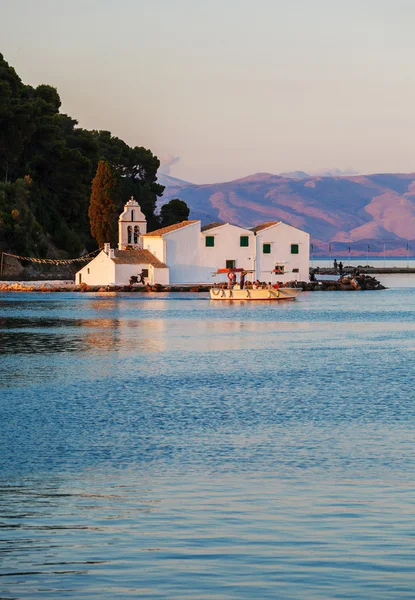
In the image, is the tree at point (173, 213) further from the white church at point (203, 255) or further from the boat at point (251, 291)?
the boat at point (251, 291)

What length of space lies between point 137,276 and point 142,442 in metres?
72.9

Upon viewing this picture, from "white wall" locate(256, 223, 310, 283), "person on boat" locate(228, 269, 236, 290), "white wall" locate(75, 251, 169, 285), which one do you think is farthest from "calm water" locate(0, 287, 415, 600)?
"white wall" locate(256, 223, 310, 283)

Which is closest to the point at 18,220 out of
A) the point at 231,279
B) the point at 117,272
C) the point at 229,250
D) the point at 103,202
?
the point at 103,202

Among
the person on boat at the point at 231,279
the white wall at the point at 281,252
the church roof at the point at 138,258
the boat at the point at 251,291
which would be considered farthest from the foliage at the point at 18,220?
the white wall at the point at 281,252

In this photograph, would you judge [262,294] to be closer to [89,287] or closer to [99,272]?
[99,272]

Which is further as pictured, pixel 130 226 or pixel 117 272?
pixel 130 226

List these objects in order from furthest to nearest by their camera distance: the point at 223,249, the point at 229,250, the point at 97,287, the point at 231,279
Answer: the point at 97,287 → the point at 229,250 → the point at 223,249 → the point at 231,279

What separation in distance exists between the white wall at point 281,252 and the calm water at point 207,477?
5338 centimetres

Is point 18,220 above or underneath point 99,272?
above

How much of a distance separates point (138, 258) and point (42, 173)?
1891 cm

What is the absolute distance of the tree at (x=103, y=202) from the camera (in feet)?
306

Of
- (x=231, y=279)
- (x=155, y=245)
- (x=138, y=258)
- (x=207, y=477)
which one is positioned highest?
(x=155, y=245)

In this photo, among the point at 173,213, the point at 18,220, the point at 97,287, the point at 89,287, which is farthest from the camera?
the point at 173,213

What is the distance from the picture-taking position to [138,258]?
89188 mm
